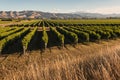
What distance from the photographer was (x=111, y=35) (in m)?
39.4

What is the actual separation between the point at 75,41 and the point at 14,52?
9109 millimetres

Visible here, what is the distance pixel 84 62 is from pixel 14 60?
1817cm

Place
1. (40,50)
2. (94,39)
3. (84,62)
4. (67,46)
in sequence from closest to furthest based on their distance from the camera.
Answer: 1. (84,62)
2. (40,50)
3. (67,46)
4. (94,39)

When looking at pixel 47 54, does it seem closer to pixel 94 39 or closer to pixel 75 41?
pixel 75 41

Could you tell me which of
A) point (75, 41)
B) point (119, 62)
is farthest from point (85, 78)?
point (75, 41)

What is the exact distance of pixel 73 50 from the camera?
27.2m

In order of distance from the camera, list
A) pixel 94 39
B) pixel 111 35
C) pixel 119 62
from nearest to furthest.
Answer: pixel 119 62 → pixel 94 39 → pixel 111 35

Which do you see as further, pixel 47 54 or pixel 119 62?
pixel 47 54

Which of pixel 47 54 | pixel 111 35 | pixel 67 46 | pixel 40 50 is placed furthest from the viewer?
pixel 111 35

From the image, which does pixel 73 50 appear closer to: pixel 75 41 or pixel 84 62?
pixel 75 41

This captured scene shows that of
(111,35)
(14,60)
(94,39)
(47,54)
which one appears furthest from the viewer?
(111,35)

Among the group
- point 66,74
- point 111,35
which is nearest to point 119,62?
point 66,74

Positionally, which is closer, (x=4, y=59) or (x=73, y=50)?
(x=4, y=59)

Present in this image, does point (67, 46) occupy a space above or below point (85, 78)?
below
